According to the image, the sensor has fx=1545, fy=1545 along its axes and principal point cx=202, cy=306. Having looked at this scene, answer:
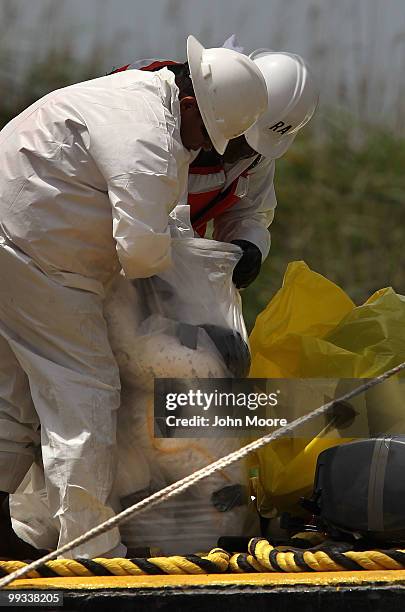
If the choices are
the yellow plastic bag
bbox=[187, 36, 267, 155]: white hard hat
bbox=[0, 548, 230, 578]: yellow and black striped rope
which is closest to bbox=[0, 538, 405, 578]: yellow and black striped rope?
bbox=[0, 548, 230, 578]: yellow and black striped rope

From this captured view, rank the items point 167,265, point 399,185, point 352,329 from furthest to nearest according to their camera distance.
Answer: point 399,185 < point 352,329 < point 167,265

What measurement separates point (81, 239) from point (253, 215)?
866 millimetres

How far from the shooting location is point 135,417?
10.2ft

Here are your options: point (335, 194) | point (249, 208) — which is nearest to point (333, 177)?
point (335, 194)

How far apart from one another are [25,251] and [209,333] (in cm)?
40

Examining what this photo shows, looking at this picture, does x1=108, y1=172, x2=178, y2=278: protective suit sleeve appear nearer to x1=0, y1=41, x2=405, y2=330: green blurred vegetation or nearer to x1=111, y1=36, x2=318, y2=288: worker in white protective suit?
x1=111, y1=36, x2=318, y2=288: worker in white protective suit

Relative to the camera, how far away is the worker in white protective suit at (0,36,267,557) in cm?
297

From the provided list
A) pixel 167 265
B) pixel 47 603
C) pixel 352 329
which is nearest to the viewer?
pixel 47 603

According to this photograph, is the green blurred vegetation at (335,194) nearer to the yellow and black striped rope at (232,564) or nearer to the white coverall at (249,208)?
the white coverall at (249,208)

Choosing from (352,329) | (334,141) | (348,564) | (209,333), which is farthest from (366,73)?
(348,564)

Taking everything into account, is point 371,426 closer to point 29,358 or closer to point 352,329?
point 352,329

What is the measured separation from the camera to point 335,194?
5984 millimetres

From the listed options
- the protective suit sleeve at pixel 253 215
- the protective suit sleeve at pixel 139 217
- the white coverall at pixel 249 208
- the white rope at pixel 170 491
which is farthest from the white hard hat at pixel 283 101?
the white rope at pixel 170 491

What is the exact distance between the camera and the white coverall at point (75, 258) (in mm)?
2953
